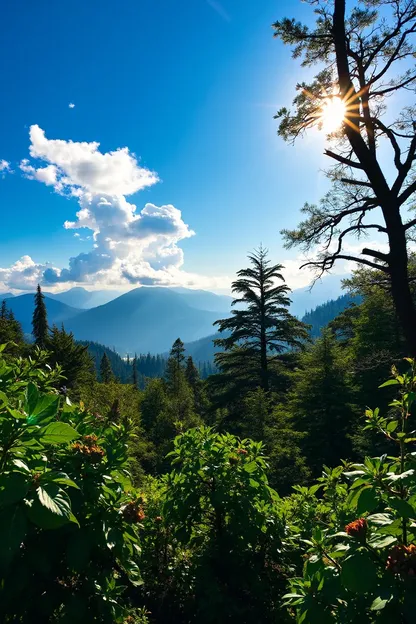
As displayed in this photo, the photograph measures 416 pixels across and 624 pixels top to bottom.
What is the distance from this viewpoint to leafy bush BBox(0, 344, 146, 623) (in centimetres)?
124

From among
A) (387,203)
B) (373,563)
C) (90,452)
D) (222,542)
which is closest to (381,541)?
(373,563)

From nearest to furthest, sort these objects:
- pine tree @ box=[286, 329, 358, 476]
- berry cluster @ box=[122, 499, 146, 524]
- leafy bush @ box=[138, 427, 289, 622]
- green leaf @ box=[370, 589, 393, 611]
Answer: green leaf @ box=[370, 589, 393, 611] → berry cluster @ box=[122, 499, 146, 524] → leafy bush @ box=[138, 427, 289, 622] → pine tree @ box=[286, 329, 358, 476]

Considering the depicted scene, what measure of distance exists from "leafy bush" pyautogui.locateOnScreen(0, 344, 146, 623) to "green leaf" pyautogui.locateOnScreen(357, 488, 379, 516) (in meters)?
1.26

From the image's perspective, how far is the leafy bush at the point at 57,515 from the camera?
4.08 ft

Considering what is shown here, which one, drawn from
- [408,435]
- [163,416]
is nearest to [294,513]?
[408,435]

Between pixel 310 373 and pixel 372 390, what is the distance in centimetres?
308

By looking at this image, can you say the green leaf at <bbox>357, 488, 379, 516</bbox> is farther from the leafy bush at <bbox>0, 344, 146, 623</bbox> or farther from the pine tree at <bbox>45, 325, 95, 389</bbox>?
the pine tree at <bbox>45, 325, 95, 389</bbox>

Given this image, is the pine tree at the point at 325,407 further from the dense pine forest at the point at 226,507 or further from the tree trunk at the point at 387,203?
the tree trunk at the point at 387,203

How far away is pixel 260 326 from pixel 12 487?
18.4m

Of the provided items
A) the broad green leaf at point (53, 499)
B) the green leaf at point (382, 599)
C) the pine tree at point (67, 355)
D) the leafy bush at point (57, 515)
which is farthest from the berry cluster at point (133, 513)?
the pine tree at point (67, 355)

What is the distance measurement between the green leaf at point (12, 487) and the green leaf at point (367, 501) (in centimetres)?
142

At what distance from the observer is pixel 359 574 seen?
54.6 inches

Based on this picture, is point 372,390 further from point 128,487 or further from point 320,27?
point 128,487

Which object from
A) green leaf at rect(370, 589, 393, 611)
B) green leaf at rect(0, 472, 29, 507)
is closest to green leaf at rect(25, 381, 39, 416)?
green leaf at rect(0, 472, 29, 507)
